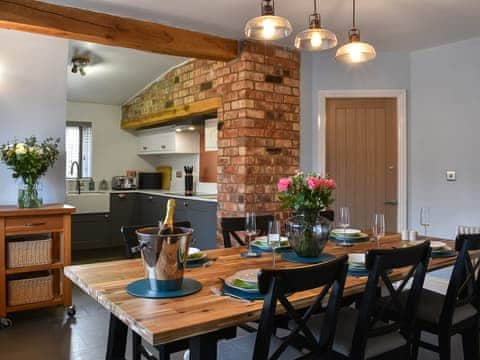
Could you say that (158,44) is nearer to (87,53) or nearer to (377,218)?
(87,53)

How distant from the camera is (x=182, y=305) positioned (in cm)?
151

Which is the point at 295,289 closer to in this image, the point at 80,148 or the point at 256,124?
the point at 256,124

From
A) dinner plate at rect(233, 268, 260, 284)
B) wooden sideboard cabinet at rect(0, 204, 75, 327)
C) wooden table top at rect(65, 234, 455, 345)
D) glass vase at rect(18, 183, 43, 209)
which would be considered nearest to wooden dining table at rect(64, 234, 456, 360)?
wooden table top at rect(65, 234, 455, 345)

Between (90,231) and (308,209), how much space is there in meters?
4.61

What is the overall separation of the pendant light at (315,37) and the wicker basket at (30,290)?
2662mm

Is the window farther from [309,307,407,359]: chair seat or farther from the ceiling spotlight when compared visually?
[309,307,407,359]: chair seat

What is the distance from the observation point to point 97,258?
5.57m

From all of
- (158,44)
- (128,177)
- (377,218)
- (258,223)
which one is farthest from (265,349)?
(128,177)

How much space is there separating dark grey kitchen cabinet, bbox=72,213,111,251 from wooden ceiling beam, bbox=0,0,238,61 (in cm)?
321

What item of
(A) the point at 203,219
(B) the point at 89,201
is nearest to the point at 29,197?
(A) the point at 203,219

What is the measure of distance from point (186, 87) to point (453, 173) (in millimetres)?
3045

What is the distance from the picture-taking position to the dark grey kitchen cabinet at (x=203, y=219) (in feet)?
15.1

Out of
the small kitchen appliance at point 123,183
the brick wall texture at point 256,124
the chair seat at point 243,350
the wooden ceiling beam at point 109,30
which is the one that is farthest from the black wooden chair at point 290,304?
the small kitchen appliance at point 123,183

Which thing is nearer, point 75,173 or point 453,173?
point 453,173
